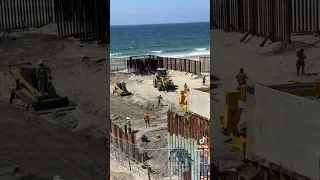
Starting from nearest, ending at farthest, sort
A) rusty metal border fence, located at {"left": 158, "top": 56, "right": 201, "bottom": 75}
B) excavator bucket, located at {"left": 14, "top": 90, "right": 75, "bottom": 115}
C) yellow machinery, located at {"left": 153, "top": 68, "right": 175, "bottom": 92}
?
excavator bucket, located at {"left": 14, "top": 90, "right": 75, "bottom": 115}
yellow machinery, located at {"left": 153, "top": 68, "right": 175, "bottom": 92}
rusty metal border fence, located at {"left": 158, "top": 56, "right": 201, "bottom": 75}

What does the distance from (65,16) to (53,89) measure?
2.27 feet

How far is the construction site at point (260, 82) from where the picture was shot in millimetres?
4477

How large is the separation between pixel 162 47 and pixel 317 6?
26446 mm

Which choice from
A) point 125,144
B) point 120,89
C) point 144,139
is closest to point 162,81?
point 120,89

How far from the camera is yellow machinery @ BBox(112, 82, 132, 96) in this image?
13535 millimetres

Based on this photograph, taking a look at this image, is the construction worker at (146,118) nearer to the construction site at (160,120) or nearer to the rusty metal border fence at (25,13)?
the construction site at (160,120)

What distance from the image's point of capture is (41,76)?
434cm

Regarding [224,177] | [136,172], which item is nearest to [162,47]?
[136,172]

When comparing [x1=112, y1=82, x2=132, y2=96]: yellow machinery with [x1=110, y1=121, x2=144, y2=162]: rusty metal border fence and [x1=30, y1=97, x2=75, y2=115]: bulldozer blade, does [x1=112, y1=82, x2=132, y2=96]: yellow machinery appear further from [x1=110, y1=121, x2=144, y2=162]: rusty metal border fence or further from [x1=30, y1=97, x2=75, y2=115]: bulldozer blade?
[x1=30, y1=97, x2=75, y2=115]: bulldozer blade

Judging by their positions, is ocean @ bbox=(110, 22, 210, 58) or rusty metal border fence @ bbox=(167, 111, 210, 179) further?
ocean @ bbox=(110, 22, 210, 58)

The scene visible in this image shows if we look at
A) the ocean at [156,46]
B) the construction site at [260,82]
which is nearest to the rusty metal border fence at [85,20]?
the construction site at [260,82]

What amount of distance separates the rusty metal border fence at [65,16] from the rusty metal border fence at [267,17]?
1.18 meters

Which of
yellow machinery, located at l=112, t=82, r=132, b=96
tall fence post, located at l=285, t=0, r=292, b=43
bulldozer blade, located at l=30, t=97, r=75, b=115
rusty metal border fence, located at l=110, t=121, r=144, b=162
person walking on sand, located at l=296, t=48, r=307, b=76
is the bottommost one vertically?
rusty metal border fence, located at l=110, t=121, r=144, b=162

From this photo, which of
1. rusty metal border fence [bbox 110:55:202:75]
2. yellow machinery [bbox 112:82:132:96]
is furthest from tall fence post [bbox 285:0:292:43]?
rusty metal border fence [bbox 110:55:202:75]
